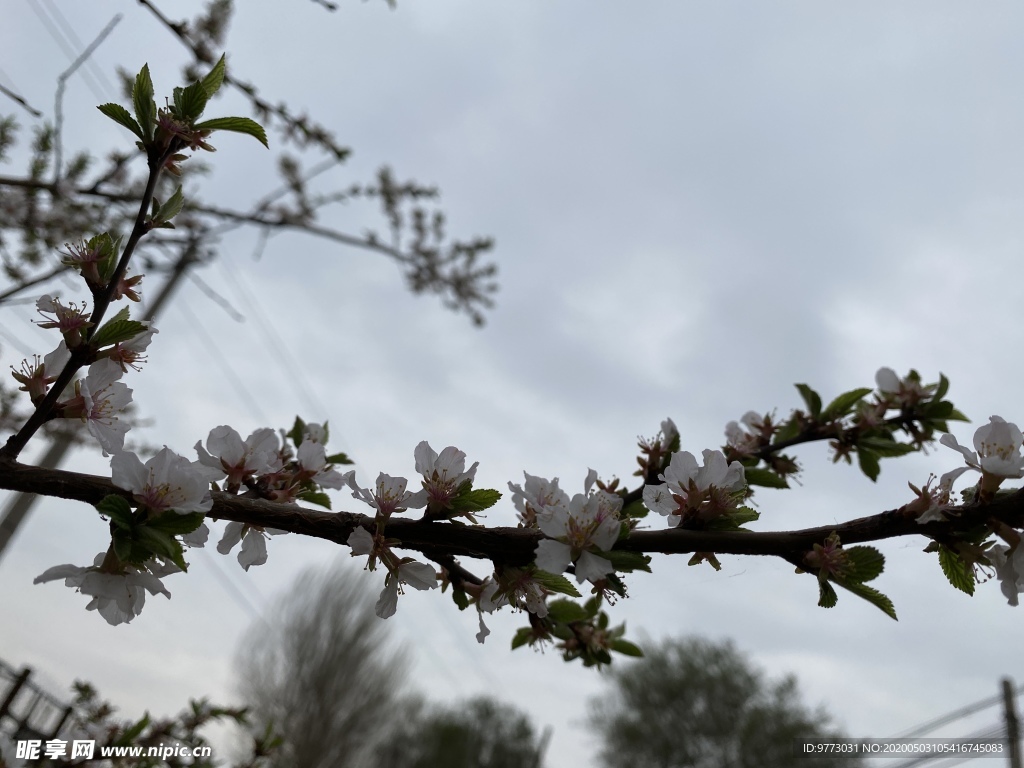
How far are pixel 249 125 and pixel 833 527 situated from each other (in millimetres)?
888

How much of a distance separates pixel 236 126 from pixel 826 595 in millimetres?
954

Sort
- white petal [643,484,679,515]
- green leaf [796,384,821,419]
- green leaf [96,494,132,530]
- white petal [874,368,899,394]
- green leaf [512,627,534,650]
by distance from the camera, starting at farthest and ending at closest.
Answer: white petal [874,368,899,394], green leaf [796,384,821,419], green leaf [512,627,534,650], white petal [643,484,679,515], green leaf [96,494,132,530]

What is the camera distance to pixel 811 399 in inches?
61.9

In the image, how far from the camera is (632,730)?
53.7 ft

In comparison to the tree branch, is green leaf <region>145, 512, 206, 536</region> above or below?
below

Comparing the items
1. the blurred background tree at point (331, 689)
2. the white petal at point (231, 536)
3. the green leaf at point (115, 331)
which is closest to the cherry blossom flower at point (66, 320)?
the green leaf at point (115, 331)

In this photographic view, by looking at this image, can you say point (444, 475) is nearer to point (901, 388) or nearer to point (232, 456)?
point (232, 456)

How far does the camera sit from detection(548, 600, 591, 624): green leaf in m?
1.15

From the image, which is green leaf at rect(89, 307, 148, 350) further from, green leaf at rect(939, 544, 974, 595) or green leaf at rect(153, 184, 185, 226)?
green leaf at rect(939, 544, 974, 595)

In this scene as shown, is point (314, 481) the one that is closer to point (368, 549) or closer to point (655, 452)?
point (368, 549)

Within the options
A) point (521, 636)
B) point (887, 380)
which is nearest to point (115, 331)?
point (521, 636)

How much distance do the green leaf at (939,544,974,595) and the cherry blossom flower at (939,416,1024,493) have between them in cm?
9

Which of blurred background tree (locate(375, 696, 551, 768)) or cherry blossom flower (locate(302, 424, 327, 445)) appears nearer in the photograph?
cherry blossom flower (locate(302, 424, 327, 445))

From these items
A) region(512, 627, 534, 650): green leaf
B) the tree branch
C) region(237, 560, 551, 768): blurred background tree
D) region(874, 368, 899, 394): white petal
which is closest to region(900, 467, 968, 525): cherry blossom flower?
the tree branch
